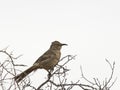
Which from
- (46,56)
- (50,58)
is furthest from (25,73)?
(46,56)

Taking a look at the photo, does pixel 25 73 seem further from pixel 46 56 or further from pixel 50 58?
pixel 46 56

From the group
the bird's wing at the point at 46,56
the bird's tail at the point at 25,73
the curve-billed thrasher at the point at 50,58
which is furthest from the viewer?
the bird's wing at the point at 46,56

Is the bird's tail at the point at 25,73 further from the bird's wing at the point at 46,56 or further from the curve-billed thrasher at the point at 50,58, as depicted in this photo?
the bird's wing at the point at 46,56

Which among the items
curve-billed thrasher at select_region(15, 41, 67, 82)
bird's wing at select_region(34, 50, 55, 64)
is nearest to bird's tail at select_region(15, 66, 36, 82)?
curve-billed thrasher at select_region(15, 41, 67, 82)

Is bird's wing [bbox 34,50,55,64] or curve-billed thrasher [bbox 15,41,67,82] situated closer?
curve-billed thrasher [bbox 15,41,67,82]

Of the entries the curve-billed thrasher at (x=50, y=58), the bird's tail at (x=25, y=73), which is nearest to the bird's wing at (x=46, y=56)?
Result: the curve-billed thrasher at (x=50, y=58)

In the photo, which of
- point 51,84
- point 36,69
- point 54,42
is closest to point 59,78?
point 51,84

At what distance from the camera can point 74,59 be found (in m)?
5.46

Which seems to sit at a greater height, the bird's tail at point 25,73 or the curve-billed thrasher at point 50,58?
the curve-billed thrasher at point 50,58

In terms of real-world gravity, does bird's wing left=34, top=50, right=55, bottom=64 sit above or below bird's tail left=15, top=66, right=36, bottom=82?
above

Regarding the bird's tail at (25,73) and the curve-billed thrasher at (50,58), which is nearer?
the bird's tail at (25,73)

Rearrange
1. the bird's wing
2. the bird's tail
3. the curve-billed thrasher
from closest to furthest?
the bird's tail < the curve-billed thrasher < the bird's wing

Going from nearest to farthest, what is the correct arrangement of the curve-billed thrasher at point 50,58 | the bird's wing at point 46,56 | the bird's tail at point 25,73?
the bird's tail at point 25,73
the curve-billed thrasher at point 50,58
the bird's wing at point 46,56

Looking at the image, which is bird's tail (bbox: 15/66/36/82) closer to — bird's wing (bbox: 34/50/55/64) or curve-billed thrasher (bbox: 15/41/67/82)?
curve-billed thrasher (bbox: 15/41/67/82)
